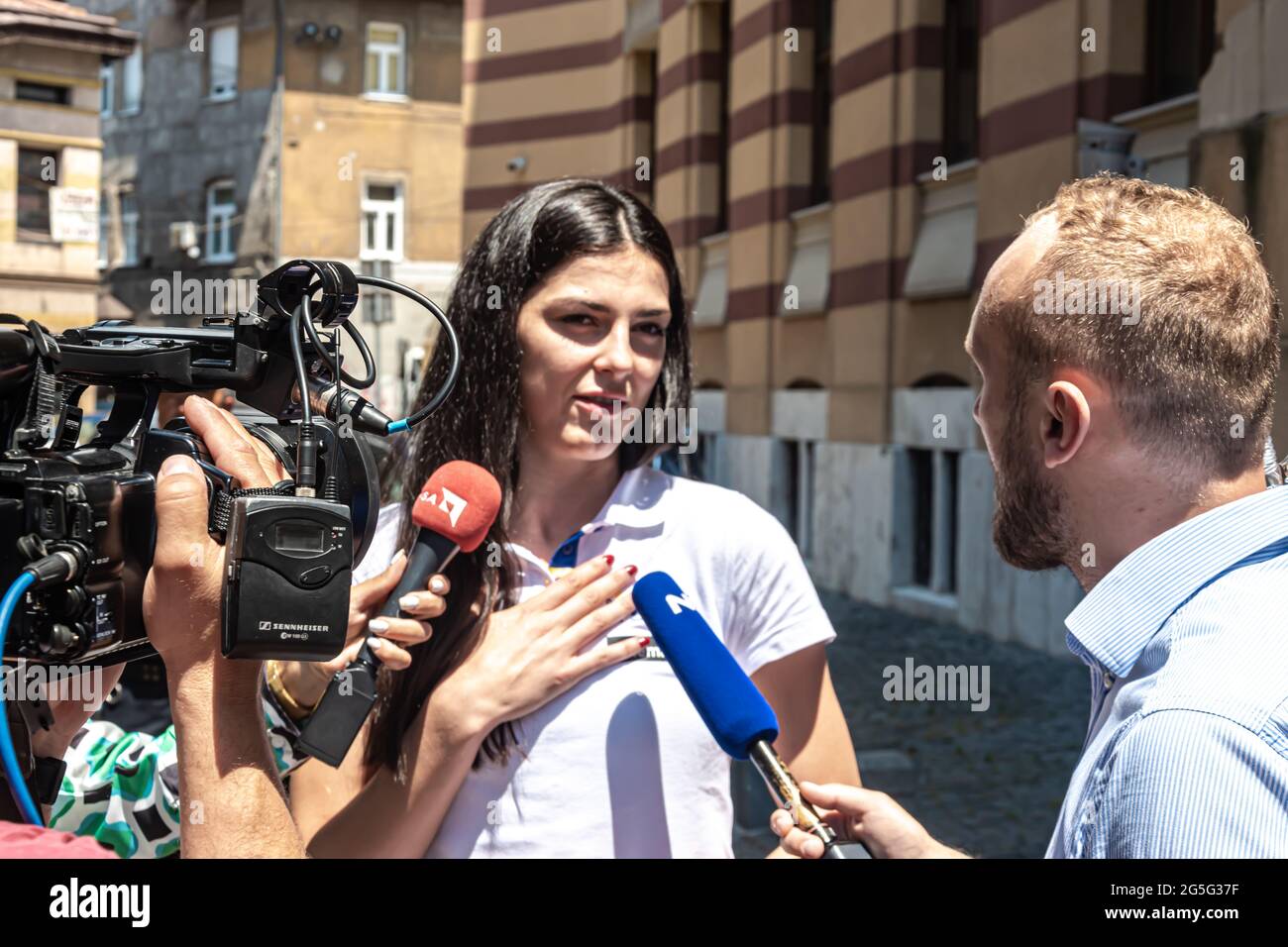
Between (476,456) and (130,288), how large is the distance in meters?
27.2

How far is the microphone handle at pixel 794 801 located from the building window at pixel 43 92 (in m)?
15.3

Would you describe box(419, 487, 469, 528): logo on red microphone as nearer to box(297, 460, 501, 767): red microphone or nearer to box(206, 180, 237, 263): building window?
box(297, 460, 501, 767): red microphone

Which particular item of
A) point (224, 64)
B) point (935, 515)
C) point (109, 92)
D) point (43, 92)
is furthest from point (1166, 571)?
point (109, 92)

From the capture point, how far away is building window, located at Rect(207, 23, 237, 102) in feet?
87.1

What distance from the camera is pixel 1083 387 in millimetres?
1522

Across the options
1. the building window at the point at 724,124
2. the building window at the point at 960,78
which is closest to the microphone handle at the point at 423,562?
the building window at the point at 960,78

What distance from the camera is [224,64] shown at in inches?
1049

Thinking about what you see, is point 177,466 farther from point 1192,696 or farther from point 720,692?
point 1192,696

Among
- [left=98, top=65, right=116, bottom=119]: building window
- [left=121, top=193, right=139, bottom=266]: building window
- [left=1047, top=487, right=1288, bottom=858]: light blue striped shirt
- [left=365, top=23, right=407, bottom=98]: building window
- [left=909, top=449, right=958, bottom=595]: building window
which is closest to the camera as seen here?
[left=1047, top=487, right=1288, bottom=858]: light blue striped shirt

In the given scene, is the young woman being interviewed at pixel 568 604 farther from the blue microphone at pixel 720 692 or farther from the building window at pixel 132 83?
the building window at pixel 132 83

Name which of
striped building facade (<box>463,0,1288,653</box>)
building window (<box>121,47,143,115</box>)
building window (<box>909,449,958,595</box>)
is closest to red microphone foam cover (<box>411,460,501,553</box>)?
striped building facade (<box>463,0,1288,653</box>)

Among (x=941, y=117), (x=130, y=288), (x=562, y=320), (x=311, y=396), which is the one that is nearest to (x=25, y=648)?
(x=311, y=396)

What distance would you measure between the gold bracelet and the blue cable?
0.76 m

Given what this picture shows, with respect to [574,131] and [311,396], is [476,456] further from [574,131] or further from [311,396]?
[574,131]
